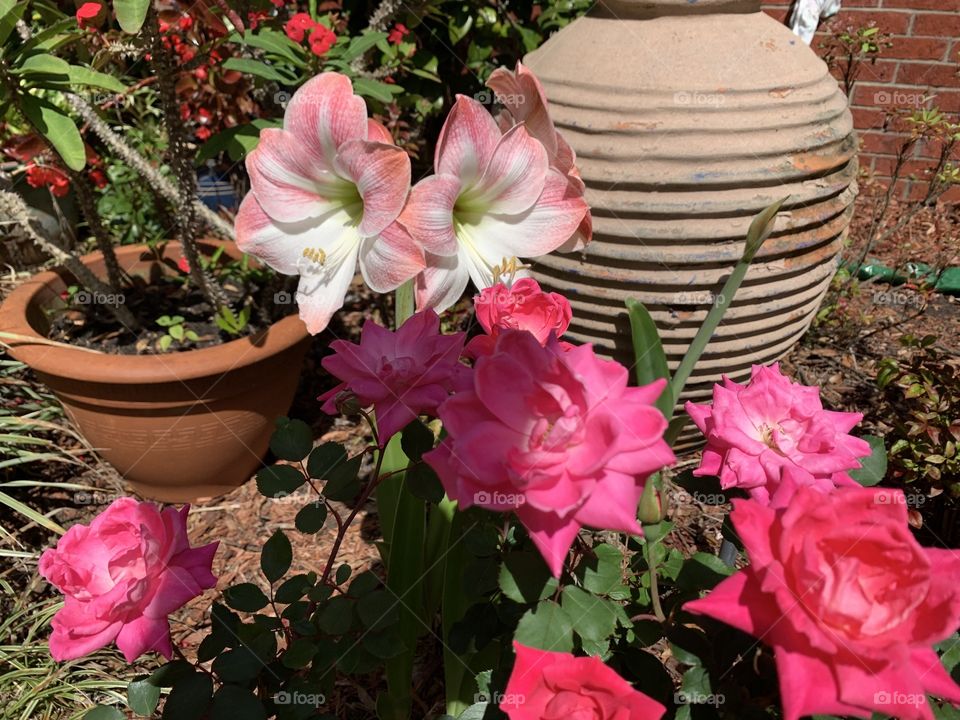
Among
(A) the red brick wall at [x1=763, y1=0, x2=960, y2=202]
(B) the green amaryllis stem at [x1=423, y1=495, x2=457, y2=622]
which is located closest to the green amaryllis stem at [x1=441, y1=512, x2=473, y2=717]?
(B) the green amaryllis stem at [x1=423, y1=495, x2=457, y2=622]

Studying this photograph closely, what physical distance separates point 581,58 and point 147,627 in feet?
5.26

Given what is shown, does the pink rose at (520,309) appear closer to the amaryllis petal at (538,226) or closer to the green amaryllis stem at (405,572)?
the amaryllis petal at (538,226)

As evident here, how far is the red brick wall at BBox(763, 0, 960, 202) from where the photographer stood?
311 cm

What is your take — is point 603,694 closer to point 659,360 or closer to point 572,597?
point 572,597

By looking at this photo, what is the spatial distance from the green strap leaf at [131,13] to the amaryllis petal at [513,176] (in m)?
0.89

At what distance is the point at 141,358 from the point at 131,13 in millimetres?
792

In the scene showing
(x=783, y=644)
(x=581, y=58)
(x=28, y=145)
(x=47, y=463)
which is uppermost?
(x=581, y=58)

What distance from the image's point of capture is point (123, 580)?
81cm

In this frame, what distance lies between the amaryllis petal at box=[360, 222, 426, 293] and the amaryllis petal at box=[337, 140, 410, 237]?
2cm

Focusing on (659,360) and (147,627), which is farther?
(659,360)

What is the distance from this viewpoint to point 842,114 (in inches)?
73.7

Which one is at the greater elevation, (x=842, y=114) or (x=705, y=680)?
(x=842, y=114)

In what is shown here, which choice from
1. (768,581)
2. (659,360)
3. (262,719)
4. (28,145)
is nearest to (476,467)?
(768,581)

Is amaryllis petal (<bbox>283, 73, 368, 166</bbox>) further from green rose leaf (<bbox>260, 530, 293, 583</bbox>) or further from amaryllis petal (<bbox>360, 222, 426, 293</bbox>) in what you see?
green rose leaf (<bbox>260, 530, 293, 583</bbox>)
